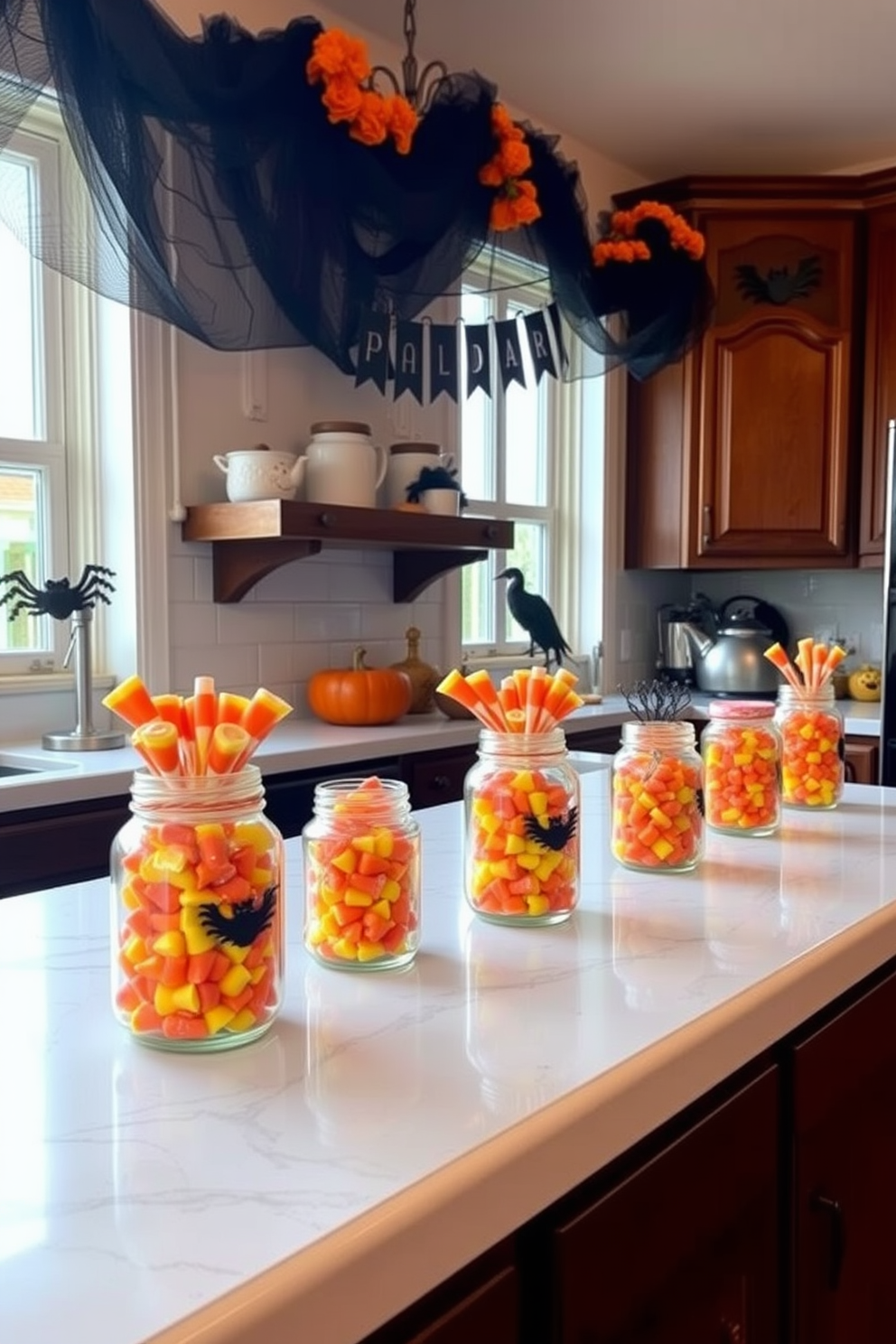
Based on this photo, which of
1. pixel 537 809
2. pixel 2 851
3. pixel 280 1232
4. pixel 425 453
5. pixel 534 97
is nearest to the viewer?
pixel 280 1232

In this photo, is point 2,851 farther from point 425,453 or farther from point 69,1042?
point 425,453

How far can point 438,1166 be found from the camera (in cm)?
61

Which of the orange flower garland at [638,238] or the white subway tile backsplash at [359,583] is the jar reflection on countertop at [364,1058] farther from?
the orange flower garland at [638,238]

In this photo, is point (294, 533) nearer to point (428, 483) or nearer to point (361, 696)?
point (361, 696)

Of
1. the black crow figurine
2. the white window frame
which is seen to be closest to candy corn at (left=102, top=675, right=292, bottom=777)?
the black crow figurine

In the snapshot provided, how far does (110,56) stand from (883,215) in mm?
2613

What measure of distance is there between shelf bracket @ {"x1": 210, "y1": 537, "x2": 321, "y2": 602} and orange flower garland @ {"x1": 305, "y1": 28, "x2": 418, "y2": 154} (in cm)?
90

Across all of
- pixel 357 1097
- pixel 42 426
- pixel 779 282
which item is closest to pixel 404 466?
pixel 42 426

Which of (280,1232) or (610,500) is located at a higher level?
(610,500)

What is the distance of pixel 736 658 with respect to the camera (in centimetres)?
374

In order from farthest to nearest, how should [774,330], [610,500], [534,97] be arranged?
[610,500]
[774,330]
[534,97]

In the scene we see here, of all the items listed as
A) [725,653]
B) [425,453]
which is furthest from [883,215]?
[425,453]

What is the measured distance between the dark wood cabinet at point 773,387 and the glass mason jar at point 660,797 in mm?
2711

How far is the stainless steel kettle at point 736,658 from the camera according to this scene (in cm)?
370
